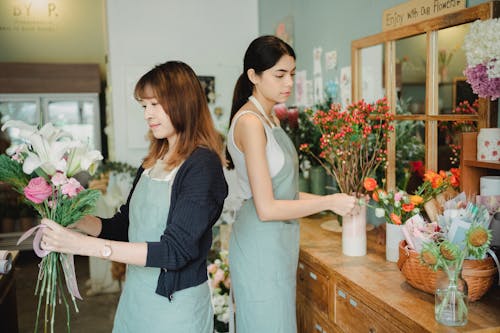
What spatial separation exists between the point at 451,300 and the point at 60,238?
1119 mm

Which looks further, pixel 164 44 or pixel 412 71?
pixel 164 44

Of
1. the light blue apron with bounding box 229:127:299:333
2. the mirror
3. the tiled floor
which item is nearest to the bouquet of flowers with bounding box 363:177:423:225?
the light blue apron with bounding box 229:127:299:333

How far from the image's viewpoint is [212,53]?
15.7 feet

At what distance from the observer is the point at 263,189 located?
177 centimetres

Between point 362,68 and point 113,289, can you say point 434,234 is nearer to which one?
point 362,68

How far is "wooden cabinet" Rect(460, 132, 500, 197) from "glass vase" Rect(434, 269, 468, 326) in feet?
1.60

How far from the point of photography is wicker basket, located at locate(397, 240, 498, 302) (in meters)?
1.50

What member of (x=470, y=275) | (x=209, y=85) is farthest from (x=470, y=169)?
(x=209, y=85)

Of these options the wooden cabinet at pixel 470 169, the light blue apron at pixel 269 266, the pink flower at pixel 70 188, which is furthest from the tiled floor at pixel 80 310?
the wooden cabinet at pixel 470 169

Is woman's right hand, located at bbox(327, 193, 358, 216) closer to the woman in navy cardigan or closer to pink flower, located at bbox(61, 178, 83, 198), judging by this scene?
the woman in navy cardigan

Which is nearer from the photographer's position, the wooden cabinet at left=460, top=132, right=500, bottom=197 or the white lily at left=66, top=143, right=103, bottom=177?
the white lily at left=66, top=143, right=103, bottom=177

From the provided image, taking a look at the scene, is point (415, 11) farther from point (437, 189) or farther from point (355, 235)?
point (355, 235)

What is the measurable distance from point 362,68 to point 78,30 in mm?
5263

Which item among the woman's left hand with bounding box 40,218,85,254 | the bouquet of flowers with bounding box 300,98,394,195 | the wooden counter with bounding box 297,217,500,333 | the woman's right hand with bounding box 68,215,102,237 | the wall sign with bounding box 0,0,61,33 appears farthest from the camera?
the wall sign with bounding box 0,0,61,33
